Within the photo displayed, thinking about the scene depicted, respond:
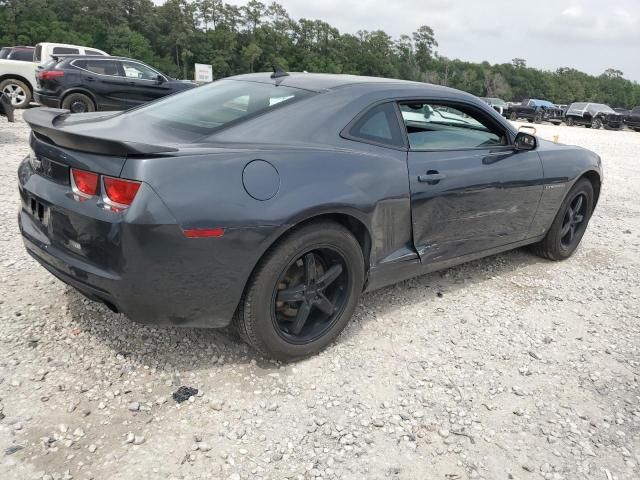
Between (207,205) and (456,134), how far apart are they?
2.07m

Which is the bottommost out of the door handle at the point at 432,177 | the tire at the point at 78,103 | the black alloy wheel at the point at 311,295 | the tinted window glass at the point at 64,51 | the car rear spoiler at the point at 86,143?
the tire at the point at 78,103

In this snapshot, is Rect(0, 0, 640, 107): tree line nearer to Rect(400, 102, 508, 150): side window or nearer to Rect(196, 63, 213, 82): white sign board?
Rect(196, 63, 213, 82): white sign board

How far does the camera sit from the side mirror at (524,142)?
380 centimetres

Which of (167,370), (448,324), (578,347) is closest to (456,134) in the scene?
(448,324)

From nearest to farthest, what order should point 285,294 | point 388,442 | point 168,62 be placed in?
1. point 388,442
2. point 285,294
3. point 168,62

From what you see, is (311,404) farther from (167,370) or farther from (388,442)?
(167,370)

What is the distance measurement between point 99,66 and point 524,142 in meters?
9.91

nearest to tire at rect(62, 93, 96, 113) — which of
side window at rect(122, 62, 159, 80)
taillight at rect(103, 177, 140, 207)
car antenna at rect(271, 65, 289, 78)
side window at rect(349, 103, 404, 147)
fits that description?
side window at rect(122, 62, 159, 80)

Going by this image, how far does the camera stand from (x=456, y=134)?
3.60 metres

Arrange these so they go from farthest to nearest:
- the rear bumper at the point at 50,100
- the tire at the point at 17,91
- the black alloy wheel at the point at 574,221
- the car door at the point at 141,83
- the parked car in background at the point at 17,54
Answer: the parked car in background at the point at 17,54
the tire at the point at 17,91
the car door at the point at 141,83
the rear bumper at the point at 50,100
the black alloy wheel at the point at 574,221

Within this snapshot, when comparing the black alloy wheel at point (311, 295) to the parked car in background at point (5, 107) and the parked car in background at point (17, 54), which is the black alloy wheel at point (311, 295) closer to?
the parked car in background at point (5, 107)

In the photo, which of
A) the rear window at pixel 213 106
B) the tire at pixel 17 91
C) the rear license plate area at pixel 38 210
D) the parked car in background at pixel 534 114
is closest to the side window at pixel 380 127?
the rear window at pixel 213 106

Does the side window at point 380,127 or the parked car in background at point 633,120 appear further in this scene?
the parked car in background at point 633,120

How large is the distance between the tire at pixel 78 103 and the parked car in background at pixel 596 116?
27022mm
